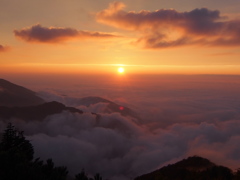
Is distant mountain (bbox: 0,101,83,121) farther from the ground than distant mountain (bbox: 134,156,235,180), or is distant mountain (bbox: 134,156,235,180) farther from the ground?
distant mountain (bbox: 134,156,235,180)

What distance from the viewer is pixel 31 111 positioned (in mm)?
174375

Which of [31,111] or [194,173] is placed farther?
[31,111]

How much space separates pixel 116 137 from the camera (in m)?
194

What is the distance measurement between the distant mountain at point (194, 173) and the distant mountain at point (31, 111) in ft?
450

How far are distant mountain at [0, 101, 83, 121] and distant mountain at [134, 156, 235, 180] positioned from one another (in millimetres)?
137115

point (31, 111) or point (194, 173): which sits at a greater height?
point (194, 173)

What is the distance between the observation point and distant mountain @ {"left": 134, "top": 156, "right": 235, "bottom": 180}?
41.1m

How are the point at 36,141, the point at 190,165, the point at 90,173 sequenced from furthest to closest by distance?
the point at 36,141, the point at 90,173, the point at 190,165

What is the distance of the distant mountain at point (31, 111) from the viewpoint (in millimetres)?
162625

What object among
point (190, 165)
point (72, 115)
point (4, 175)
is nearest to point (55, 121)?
point (72, 115)

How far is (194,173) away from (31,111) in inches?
6121

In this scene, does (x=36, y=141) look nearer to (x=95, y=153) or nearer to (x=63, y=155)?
(x=63, y=155)

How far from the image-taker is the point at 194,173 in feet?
154

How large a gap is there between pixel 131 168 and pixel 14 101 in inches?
4861
